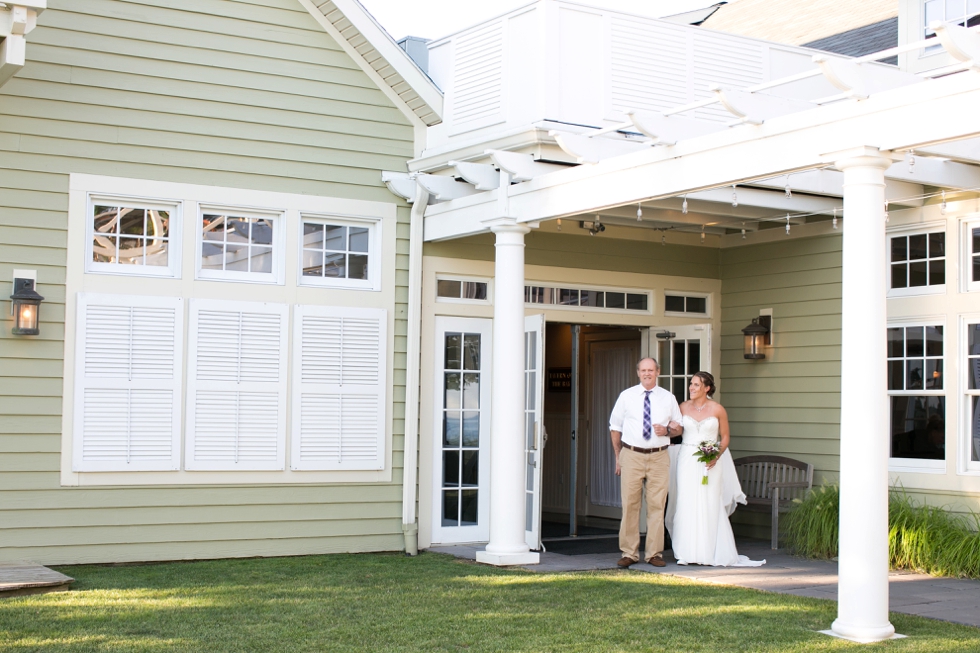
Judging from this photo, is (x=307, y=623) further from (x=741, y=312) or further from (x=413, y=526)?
(x=741, y=312)

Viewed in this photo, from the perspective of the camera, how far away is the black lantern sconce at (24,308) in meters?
7.64

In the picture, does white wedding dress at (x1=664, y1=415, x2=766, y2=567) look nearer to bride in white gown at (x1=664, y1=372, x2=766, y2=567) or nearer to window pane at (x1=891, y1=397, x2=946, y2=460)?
bride in white gown at (x1=664, y1=372, x2=766, y2=567)

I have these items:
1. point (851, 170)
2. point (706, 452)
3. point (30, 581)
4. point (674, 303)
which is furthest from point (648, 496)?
point (30, 581)

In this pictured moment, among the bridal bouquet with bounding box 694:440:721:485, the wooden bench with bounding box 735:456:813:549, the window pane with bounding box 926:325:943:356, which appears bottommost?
the wooden bench with bounding box 735:456:813:549

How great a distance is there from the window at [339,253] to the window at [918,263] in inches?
165

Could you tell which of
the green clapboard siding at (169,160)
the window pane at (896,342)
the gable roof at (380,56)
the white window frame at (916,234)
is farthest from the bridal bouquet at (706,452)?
the gable roof at (380,56)

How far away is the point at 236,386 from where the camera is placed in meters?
8.48

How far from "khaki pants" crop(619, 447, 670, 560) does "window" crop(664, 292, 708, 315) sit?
251 cm

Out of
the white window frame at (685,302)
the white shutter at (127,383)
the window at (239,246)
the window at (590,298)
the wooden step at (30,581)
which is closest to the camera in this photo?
the wooden step at (30,581)

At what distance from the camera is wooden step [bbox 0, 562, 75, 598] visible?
6.57 meters

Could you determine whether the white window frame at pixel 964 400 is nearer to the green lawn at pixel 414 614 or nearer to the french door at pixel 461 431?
the green lawn at pixel 414 614

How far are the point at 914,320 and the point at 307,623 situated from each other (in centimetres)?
551

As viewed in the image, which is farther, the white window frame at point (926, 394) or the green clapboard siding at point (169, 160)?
the white window frame at point (926, 394)

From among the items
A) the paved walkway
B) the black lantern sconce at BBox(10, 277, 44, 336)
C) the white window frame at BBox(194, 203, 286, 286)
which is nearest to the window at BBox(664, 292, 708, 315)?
the paved walkway
